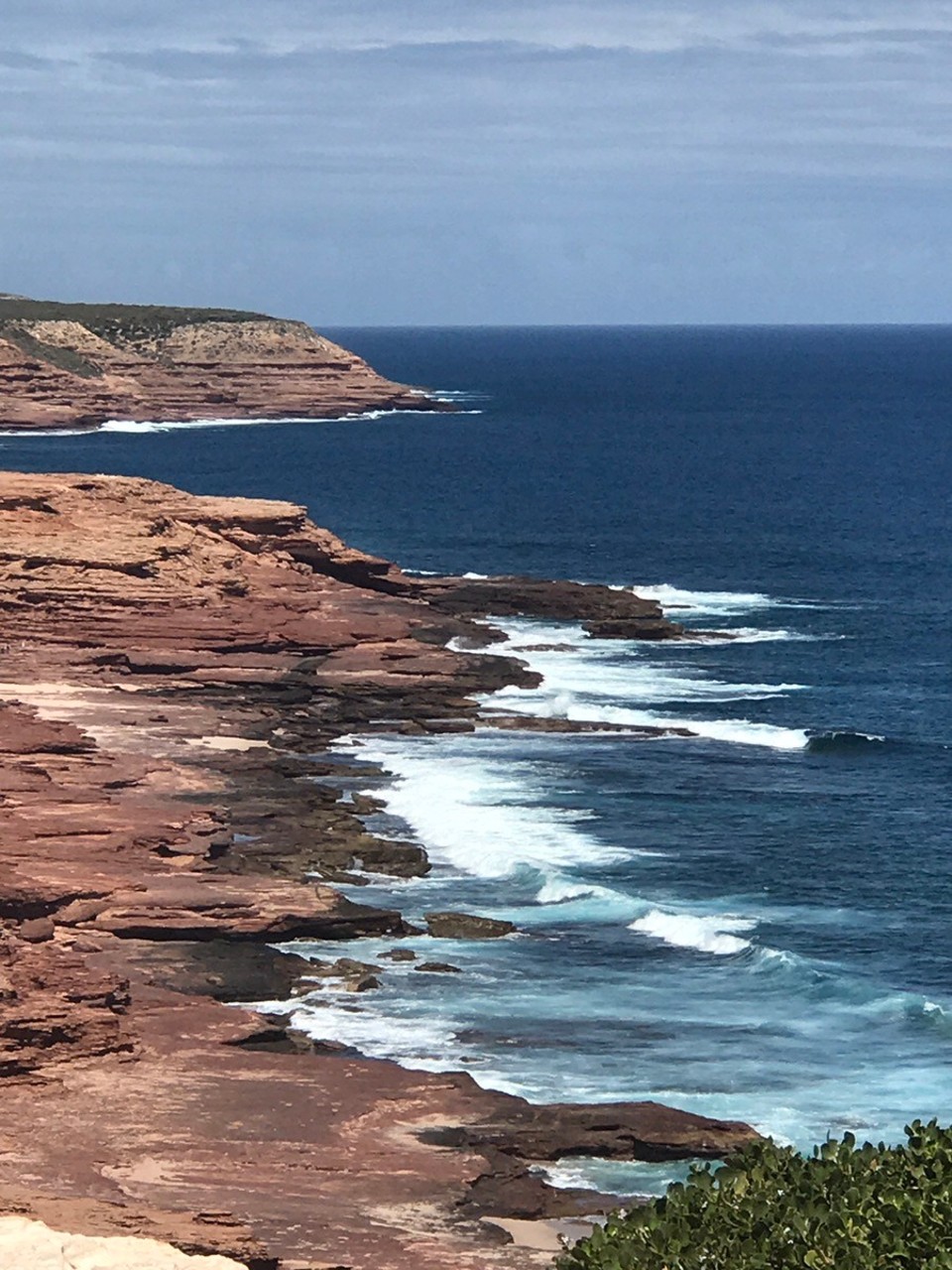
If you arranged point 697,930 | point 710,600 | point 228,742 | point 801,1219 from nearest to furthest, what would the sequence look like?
1. point 801,1219
2. point 697,930
3. point 228,742
4. point 710,600

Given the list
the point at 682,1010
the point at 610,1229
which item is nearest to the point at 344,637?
the point at 682,1010

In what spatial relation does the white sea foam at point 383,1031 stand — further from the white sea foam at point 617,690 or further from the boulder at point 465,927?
the white sea foam at point 617,690

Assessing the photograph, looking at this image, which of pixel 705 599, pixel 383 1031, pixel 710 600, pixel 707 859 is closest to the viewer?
pixel 383 1031

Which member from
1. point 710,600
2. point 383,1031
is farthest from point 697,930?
point 710,600

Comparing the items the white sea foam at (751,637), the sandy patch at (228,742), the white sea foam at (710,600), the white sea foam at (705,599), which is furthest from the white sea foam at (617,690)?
the white sea foam at (705,599)

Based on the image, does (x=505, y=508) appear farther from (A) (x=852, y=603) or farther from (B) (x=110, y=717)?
(B) (x=110, y=717)

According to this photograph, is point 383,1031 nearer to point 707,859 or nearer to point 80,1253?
point 707,859

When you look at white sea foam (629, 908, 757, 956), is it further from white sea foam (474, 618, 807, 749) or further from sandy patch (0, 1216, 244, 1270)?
sandy patch (0, 1216, 244, 1270)
